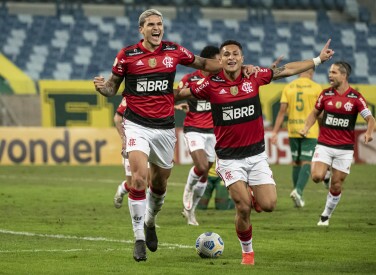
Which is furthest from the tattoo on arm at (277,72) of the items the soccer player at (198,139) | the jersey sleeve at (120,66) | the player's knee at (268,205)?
the soccer player at (198,139)

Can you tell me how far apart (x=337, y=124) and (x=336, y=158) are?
530mm

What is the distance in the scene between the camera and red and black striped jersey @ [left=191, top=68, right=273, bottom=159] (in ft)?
36.2

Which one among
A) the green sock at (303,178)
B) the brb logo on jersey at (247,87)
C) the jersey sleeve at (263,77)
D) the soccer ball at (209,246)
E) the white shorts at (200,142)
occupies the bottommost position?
the green sock at (303,178)

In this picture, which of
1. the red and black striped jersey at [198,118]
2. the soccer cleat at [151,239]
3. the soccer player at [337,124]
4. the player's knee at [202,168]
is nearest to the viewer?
the soccer cleat at [151,239]

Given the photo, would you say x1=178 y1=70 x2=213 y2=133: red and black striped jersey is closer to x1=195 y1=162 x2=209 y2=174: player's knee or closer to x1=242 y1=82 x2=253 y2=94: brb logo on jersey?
x1=195 y1=162 x2=209 y2=174: player's knee

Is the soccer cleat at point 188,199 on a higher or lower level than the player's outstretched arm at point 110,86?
lower

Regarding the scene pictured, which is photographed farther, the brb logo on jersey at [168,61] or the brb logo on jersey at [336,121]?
→ the brb logo on jersey at [336,121]

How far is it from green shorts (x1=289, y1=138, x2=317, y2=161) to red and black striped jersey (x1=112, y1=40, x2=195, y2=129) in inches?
311

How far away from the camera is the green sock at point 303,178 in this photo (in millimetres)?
18328

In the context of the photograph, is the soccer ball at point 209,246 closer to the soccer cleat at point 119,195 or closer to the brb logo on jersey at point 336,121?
the brb logo on jersey at point 336,121

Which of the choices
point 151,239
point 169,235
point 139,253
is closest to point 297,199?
point 169,235

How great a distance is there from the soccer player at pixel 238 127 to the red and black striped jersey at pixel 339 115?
15.4 ft

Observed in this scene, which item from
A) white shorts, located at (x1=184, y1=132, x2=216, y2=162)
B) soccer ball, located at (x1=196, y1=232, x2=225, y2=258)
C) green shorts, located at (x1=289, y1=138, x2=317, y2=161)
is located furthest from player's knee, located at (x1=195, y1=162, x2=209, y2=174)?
soccer ball, located at (x1=196, y1=232, x2=225, y2=258)

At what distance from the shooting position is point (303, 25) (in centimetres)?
4072
